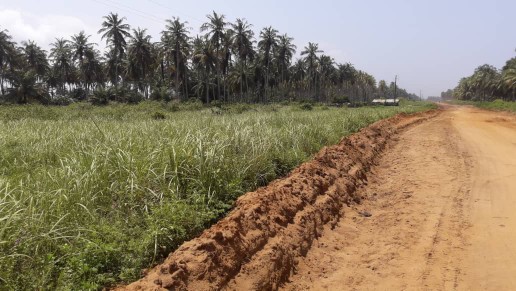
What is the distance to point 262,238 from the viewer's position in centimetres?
448

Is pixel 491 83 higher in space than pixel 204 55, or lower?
lower

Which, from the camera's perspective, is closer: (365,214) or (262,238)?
(262,238)

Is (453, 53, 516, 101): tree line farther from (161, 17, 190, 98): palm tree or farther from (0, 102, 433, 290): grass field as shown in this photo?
(0, 102, 433, 290): grass field

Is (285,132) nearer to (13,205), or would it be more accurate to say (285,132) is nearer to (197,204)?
(197,204)

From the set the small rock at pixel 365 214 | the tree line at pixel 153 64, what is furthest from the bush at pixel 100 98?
the small rock at pixel 365 214

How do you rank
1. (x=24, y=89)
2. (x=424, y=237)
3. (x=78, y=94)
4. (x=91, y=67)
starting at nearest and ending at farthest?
1. (x=424, y=237)
2. (x=24, y=89)
3. (x=91, y=67)
4. (x=78, y=94)

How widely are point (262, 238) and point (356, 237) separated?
169 centimetres

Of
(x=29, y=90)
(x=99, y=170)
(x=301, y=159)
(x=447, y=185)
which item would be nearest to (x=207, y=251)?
(x=99, y=170)

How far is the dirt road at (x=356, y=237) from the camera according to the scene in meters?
3.83

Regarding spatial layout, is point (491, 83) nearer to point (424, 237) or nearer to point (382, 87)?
point (382, 87)

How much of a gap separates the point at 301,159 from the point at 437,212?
2941mm

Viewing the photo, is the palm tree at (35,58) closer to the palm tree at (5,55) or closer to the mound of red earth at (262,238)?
the palm tree at (5,55)

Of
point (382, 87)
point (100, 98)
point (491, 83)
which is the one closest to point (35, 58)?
point (100, 98)

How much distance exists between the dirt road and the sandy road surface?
1 centimetres
